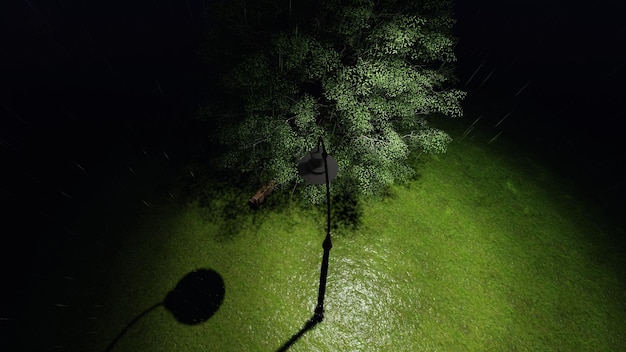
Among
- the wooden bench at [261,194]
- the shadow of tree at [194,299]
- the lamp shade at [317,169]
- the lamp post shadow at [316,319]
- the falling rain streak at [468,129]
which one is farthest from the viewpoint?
the falling rain streak at [468,129]

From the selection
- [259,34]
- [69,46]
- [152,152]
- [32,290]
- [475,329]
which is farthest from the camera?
[69,46]

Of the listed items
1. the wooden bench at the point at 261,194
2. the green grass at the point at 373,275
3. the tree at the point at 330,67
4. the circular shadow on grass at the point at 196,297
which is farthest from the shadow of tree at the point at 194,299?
the tree at the point at 330,67

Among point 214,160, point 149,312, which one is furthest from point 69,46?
point 149,312

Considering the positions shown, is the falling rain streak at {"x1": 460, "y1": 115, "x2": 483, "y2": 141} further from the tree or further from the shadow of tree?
the shadow of tree

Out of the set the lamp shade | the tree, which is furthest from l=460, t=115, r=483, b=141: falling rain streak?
the lamp shade

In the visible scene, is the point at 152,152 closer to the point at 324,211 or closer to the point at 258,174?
the point at 258,174

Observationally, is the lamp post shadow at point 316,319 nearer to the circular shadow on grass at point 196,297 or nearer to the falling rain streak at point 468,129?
the circular shadow on grass at point 196,297
